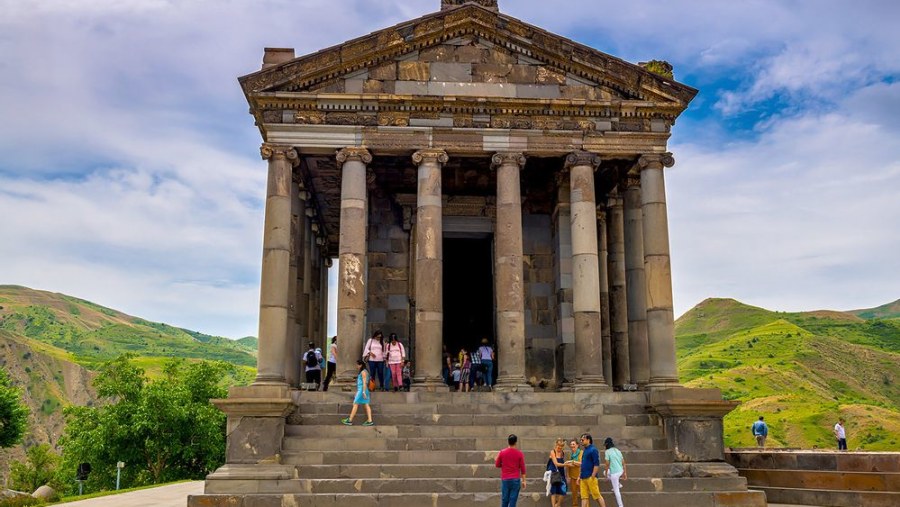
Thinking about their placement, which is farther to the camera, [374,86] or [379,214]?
[379,214]

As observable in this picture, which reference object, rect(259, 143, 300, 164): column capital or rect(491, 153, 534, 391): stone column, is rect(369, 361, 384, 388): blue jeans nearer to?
rect(491, 153, 534, 391): stone column

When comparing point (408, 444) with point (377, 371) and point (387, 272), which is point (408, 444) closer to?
point (377, 371)

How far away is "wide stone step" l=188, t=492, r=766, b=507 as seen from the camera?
15664 mm

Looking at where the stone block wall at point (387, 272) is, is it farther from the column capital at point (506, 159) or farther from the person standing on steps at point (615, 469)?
the person standing on steps at point (615, 469)

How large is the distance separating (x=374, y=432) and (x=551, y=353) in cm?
893

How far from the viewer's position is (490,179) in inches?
1033

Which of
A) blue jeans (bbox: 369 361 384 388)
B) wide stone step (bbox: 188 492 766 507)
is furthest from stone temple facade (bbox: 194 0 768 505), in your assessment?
wide stone step (bbox: 188 492 766 507)

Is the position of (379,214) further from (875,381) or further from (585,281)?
(875,381)

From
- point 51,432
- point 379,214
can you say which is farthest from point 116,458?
point 51,432

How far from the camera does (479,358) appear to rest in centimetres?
2261

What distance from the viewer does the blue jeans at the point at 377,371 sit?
2086 centimetres

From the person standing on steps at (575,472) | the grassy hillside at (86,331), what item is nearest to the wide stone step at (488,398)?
the person standing on steps at (575,472)

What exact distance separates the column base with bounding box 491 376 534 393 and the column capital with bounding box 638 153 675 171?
7.13 meters

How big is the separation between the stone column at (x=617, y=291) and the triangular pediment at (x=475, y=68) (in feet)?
15.6
